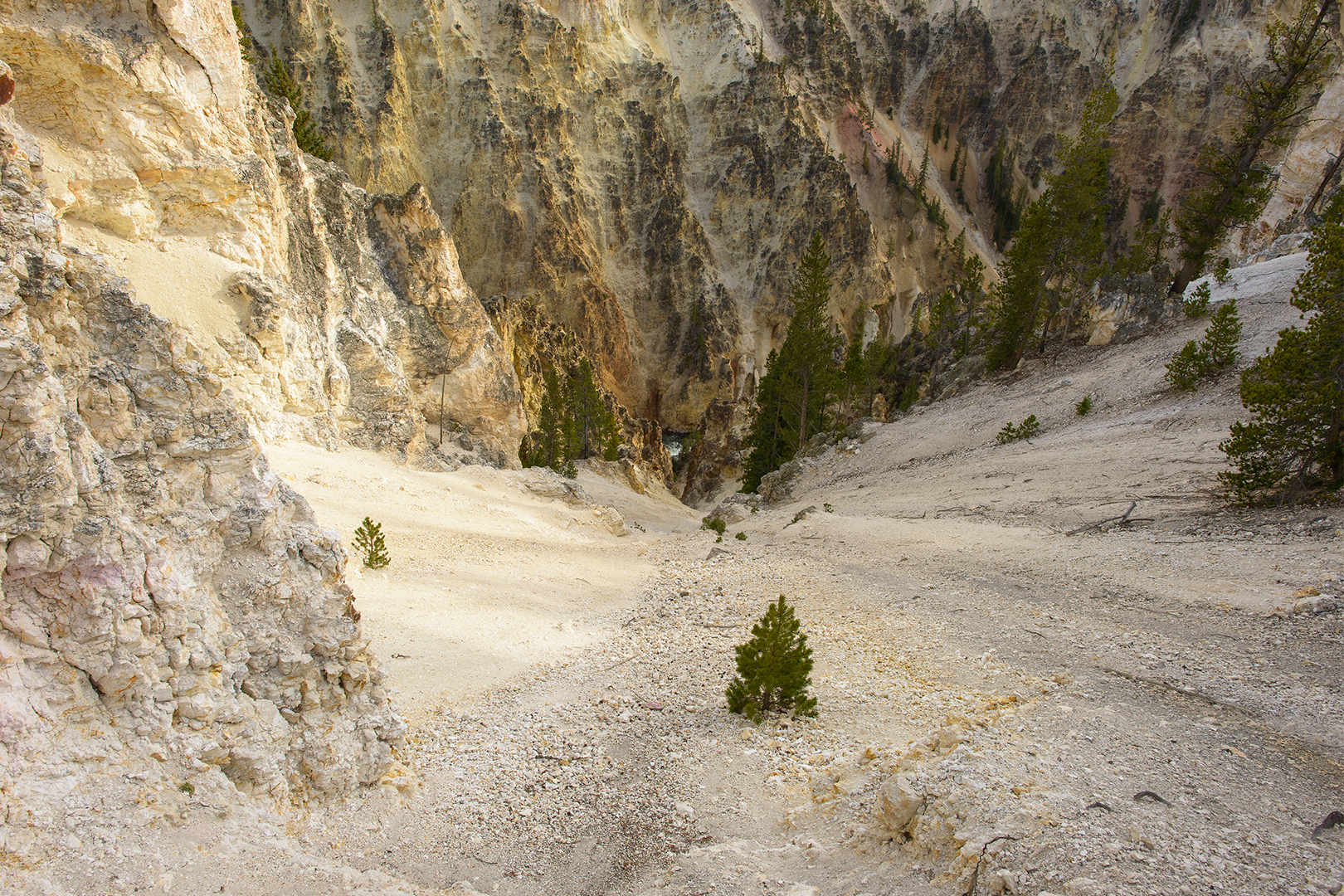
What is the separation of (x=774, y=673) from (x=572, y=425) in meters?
38.8

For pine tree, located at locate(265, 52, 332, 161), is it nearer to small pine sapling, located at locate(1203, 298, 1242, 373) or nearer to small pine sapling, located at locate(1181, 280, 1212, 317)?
small pine sapling, located at locate(1203, 298, 1242, 373)

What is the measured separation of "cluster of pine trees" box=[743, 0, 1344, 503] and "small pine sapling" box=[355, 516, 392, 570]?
15346 mm

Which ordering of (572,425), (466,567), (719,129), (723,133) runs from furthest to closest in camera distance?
1. (719,129)
2. (723,133)
3. (572,425)
4. (466,567)

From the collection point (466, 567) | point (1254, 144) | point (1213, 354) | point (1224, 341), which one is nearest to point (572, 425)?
point (466, 567)

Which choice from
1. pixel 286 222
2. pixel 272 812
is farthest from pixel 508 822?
pixel 286 222

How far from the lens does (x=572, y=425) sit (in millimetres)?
44719

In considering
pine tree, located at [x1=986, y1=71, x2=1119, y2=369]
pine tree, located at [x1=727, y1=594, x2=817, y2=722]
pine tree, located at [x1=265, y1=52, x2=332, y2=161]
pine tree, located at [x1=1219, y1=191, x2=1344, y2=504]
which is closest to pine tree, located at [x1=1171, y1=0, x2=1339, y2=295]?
pine tree, located at [x1=986, y1=71, x2=1119, y2=369]

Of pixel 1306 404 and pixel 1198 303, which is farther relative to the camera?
pixel 1198 303

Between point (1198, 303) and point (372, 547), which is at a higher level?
point (1198, 303)

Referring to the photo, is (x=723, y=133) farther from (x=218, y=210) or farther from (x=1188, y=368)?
(x=1188, y=368)

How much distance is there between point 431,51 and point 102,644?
65.1m

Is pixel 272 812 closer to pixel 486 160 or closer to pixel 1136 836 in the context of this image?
pixel 1136 836

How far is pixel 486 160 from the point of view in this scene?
56656 millimetres

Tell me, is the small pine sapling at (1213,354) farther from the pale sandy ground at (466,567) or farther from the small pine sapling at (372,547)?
the small pine sapling at (372,547)
